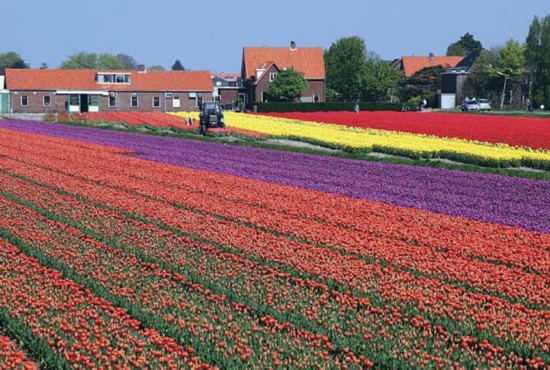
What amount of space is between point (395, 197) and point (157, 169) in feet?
32.0

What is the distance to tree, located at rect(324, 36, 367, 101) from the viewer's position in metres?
130

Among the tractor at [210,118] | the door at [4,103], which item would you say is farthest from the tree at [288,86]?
the tractor at [210,118]

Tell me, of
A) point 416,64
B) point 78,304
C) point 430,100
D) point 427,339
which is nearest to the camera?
point 427,339

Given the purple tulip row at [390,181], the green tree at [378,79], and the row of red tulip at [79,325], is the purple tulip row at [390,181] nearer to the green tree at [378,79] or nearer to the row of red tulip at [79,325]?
the row of red tulip at [79,325]

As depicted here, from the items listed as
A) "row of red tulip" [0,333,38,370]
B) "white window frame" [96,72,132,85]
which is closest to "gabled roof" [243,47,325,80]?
"white window frame" [96,72,132,85]

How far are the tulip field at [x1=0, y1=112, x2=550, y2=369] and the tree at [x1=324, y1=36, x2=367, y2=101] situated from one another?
10372 centimetres

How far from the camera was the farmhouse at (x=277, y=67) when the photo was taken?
11069 centimetres

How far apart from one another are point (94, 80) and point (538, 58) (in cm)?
5587

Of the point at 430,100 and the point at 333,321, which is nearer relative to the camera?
the point at 333,321

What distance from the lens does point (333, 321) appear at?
10.8 metres

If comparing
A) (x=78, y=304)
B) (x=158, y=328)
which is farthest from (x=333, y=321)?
(x=78, y=304)

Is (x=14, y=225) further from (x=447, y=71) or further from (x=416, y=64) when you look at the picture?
(x=416, y=64)

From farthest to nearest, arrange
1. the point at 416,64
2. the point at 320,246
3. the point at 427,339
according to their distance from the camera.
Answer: the point at 416,64 → the point at 320,246 → the point at 427,339

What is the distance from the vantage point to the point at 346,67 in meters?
130
